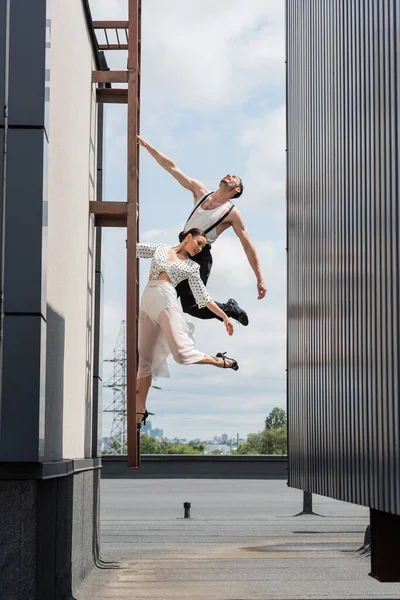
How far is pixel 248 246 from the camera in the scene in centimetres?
1852

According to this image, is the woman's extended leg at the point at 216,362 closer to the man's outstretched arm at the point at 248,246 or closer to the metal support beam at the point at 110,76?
the man's outstretched arm at the point at 248,246

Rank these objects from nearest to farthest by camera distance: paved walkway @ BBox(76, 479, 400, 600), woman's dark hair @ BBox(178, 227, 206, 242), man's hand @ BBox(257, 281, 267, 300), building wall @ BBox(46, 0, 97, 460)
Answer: building wall @ BBox(46, 0, 97, 460) → woman's dark hair @ BBox(178, 227, 206, 242) → man's hand @ BBox(257, 281, 267, 300) → paved walkway @ BBox(76, 479, 400, 600)

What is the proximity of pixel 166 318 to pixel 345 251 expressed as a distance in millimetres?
3892

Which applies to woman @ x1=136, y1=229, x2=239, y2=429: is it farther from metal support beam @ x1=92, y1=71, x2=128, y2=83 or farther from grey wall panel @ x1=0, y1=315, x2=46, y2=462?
grey wall panel @ x1=0, y1=315, x2=46, y2=462

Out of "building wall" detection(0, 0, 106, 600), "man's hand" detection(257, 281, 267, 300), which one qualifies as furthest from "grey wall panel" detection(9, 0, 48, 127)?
"man's hand" detection(257, 281, 267, 300)

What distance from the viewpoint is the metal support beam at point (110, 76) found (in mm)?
18938

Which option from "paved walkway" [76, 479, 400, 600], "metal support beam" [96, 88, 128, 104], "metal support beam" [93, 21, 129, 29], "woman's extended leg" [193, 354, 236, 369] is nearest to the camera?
"woman's extended leg" [193, 354, 236, 369]

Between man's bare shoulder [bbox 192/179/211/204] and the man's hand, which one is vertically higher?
man's bare shoulder [bbox 192/179/211/204]

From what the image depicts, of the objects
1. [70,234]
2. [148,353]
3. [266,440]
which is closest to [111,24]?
[70,234]

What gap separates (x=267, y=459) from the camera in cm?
4500

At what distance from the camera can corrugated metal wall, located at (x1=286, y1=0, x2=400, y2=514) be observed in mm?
12148

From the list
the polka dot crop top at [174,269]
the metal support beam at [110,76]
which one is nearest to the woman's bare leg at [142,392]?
the polka dot crop top at [174,269]

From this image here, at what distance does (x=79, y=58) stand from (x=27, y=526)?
8500mm

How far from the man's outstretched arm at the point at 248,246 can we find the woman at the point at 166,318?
2.36 ft
